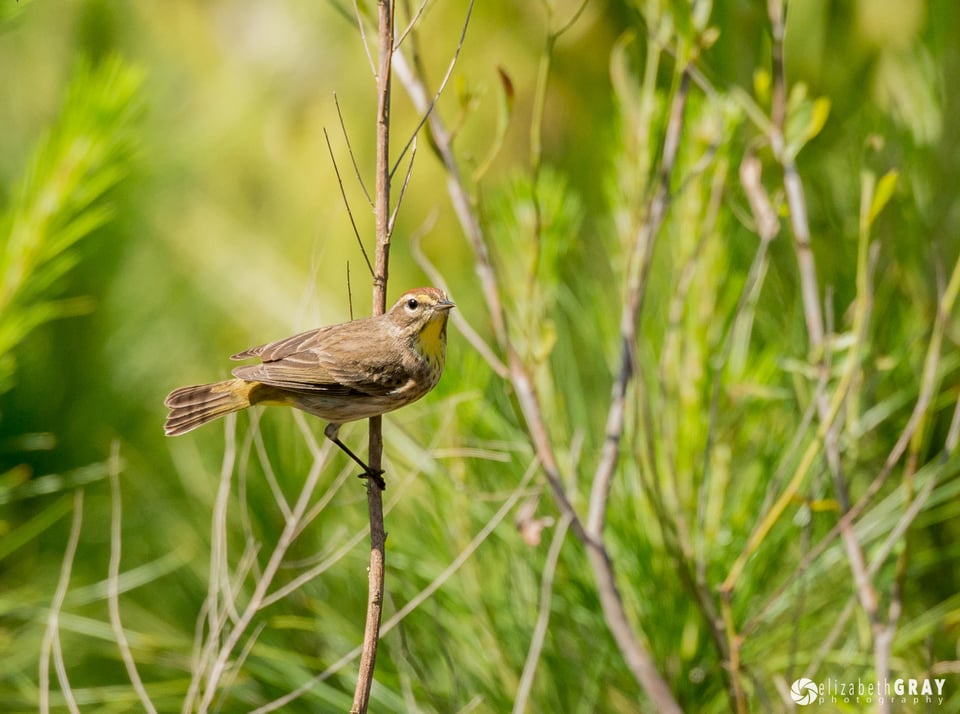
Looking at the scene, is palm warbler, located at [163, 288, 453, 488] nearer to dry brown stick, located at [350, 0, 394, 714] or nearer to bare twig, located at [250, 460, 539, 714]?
bare twig, located at [250, 460, 539, 714]

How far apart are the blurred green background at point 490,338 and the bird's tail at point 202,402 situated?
7 centimetres

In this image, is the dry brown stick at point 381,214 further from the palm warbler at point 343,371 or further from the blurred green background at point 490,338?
the palm warbler at point 343,371

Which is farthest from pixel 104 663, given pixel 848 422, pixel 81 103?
pixel 848 422

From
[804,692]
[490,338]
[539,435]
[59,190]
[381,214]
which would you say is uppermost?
[59,190]

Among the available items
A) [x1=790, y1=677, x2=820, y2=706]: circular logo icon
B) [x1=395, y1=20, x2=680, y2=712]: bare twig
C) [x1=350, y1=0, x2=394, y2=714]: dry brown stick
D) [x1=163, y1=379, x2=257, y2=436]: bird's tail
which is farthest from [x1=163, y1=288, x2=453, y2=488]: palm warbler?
[x1=790, y1=677, x2=820, y2=706]: circular logo icon

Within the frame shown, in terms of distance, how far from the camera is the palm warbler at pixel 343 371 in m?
1.54

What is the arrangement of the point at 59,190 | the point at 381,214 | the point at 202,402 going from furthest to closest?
the point at 202,402, the point at 59,190, the point at 381,214

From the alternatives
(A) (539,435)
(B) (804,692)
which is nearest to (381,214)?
(A) (539,435)

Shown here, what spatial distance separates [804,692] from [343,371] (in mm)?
811

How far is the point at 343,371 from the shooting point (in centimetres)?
164

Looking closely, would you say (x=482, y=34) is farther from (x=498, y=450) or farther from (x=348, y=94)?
(x=498, y=450)

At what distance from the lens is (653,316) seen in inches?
60.9

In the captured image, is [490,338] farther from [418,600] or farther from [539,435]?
[418,600]

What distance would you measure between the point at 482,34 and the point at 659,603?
3.77ft
